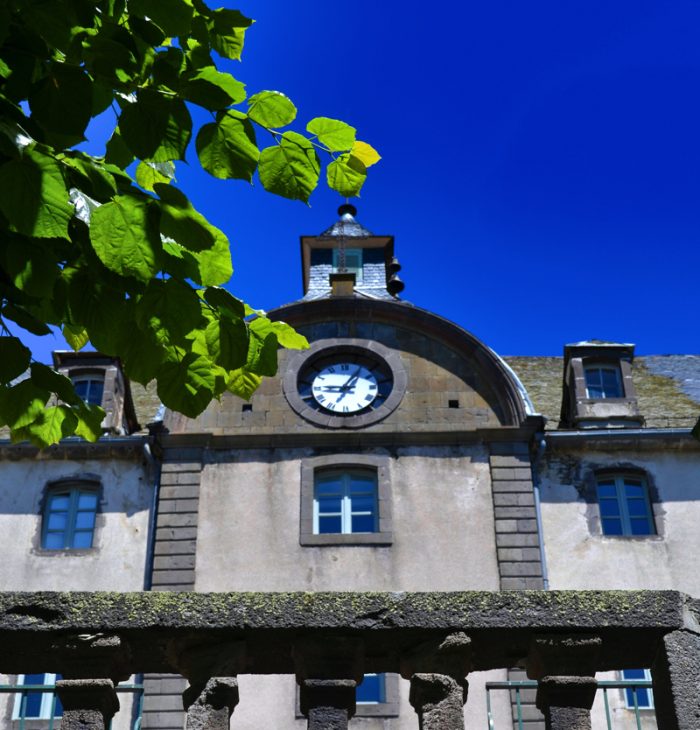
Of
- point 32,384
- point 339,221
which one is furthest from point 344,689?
point 339,221

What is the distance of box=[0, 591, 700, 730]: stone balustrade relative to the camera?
19.2 feet

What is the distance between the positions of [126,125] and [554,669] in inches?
134

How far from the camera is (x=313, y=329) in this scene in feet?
62.3

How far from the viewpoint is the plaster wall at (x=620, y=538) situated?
16.8 metres

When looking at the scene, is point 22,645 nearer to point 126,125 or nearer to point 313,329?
point 126,125

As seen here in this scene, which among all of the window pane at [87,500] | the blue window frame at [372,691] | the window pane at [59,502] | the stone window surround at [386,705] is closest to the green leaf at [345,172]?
the stone window surround at [386,705]

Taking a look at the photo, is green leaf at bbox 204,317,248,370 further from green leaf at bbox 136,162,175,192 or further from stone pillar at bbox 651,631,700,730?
stone pillar at bbox 651,631,700,730

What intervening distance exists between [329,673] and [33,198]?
9.25ft

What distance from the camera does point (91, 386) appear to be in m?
18.9

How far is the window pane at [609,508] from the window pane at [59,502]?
815cm

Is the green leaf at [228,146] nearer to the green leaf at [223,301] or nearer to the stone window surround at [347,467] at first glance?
the green leaf at [223,301]

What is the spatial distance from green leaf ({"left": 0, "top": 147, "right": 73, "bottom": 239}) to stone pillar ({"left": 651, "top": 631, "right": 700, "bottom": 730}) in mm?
3589

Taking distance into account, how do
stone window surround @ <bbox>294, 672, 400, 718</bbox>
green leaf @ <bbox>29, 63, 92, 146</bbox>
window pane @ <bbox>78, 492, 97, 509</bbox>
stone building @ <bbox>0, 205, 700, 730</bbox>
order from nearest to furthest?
green leaf @ <bbox>29, 63, 92, 146</bbox> < stone window surround @ <bbox>294, 672, 400, 718</bbox> < stone building @ <bbox>0, 205, 700, 730</bbox> < window pane @ <bbox>78, 492, 97, 509</bbox>

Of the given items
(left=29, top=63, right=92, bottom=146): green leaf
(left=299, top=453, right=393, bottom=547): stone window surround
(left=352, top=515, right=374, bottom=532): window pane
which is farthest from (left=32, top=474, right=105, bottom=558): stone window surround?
(left=29, top=63, right=92, bottom=146): green leaf
